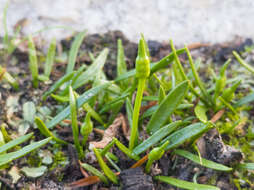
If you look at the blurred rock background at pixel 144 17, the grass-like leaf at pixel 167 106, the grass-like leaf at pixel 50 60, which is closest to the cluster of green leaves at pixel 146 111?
the grass-like leaf at pixel 167 106

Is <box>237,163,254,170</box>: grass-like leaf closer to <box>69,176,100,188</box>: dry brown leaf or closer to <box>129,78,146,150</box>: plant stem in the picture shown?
<box>129,78,146,150</box>: plant stem

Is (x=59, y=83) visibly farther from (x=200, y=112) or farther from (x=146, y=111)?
(x=200, y=112)

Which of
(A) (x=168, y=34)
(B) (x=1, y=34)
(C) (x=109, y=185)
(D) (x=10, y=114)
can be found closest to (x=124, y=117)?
(C) (x=109, y=185)

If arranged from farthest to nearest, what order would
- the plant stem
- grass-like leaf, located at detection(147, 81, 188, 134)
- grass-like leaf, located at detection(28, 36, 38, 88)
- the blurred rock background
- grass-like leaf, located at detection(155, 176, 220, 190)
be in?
the blurred rock background < grass-like leaf, located at detection(28, 36, 38, 88) < grass-like leaf, located at detection(147, 81, 188, 134) < grass-like leaf, located at detection(155, 176, 220, 190) < the plant stem

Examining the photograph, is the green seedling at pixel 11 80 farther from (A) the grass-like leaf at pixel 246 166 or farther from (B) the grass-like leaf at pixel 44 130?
(A) the grass-like leaf at pixel 246 166

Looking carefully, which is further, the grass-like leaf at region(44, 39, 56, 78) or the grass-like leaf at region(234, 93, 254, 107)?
the grass-like leaf at region(44, 39, 56, 78)

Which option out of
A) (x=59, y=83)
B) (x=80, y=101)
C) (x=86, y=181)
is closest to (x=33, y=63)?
(x=59, y=83)

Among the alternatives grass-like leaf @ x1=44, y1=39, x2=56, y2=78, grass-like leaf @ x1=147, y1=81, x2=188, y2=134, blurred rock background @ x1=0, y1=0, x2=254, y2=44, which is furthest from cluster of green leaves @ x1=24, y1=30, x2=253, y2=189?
blurred rock background @ x1=0, y1=0, x2=254, y2=44
